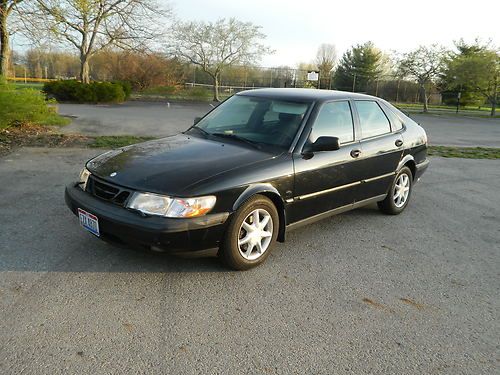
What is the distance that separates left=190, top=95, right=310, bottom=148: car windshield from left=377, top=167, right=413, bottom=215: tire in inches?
70.7

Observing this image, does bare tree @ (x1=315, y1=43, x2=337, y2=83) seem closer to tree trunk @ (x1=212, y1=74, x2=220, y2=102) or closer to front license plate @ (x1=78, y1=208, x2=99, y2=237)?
tree trunk @ (x1=212, y1=74, x2=220, y2=102)

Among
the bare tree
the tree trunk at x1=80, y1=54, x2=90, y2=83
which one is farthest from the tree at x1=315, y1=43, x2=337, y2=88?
the tree trunk at x1=80, y1=54, x2=90, y2=83

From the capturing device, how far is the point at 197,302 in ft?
9.84

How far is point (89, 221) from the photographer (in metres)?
3.37

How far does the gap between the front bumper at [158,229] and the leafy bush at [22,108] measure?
6.74 meters

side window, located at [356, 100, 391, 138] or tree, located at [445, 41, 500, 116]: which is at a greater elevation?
tree, located at [445, 41, 500, 116]

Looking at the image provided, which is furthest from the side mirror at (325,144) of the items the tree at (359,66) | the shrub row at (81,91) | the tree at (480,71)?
the tree at (359,66)

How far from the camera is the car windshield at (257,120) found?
4.03 metres

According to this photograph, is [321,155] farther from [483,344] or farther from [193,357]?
[193,357]

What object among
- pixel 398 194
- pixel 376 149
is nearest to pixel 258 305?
pixel 376 149

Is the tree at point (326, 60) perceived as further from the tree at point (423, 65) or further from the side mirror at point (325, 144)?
the side mirror at point (325, 144)

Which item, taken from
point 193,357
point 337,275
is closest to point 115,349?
point 193,357

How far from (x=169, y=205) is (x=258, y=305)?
3.26 ft

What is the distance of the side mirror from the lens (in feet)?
12.5
